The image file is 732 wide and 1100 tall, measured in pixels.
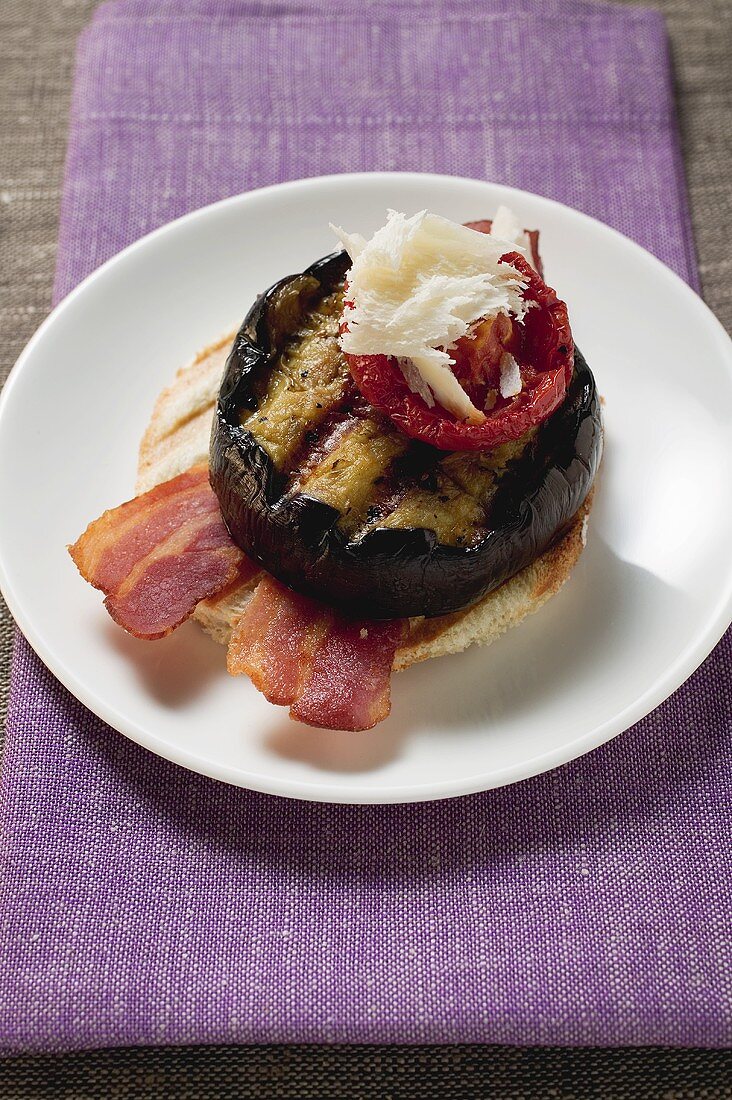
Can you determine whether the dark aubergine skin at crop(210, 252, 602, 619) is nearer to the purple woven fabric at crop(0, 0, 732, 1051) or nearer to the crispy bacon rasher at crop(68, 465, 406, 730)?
the crispy bacon rasher at crop(68, 465, 406, 730)

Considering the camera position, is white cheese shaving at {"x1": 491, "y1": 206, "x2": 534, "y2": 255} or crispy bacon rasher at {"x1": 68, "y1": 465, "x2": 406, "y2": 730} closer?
crispy bacon rasher at {"x1": 68, "y1": 465, "x2": 406, "y2": 730}

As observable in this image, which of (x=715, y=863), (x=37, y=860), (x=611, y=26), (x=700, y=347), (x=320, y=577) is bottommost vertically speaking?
(x=37, y=860)

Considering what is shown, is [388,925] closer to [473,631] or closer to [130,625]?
[473,631]

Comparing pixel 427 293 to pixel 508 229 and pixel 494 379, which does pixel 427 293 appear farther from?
pixel 508 229

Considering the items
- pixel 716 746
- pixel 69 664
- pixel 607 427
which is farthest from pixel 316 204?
pixel 716 746

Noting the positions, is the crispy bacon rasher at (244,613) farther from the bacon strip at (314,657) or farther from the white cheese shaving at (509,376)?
the white cheese shaving at (509,376)

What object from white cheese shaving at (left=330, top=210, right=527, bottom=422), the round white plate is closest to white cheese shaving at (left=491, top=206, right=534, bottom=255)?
white cheese shaving at (left=330, top=210, right=527, bottom=422)
